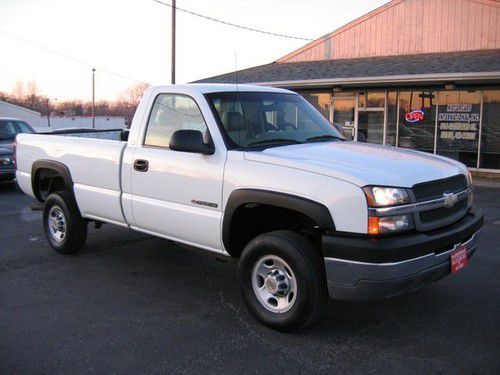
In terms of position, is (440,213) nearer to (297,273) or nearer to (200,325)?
(297,273)

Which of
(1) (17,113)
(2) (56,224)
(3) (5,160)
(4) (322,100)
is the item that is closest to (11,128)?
(3) (5,160)

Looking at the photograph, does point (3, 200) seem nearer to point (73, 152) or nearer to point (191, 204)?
point (73, 152)

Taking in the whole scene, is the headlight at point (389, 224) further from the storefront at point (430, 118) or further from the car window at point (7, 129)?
the car window at point (7, 129)

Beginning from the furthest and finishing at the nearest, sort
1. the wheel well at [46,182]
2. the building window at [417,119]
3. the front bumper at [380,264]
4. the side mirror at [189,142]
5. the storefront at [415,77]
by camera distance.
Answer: the building window at [417,119] < the storefront at [415,77] < the wheel well at [46,182] < the side mirror at [189,142] < the front bumper at [380,264]

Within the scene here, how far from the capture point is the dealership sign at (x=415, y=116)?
1653 centimetres

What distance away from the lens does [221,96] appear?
4891mm

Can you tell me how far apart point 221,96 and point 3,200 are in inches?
303

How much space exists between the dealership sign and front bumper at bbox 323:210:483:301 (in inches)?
533

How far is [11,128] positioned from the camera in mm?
13484

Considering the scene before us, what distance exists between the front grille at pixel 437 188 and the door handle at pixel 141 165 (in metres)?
2.52

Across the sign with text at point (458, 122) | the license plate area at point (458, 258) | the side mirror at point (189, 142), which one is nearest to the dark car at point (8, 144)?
the side mirror at point (189, 142)

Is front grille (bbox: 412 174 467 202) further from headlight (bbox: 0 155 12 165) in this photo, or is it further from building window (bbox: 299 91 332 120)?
building window (bbox: 299 91 332 120)

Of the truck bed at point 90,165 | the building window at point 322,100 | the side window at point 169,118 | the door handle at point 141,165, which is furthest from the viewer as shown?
the building window at point 322,100

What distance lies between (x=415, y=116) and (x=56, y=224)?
12950 millimetres
